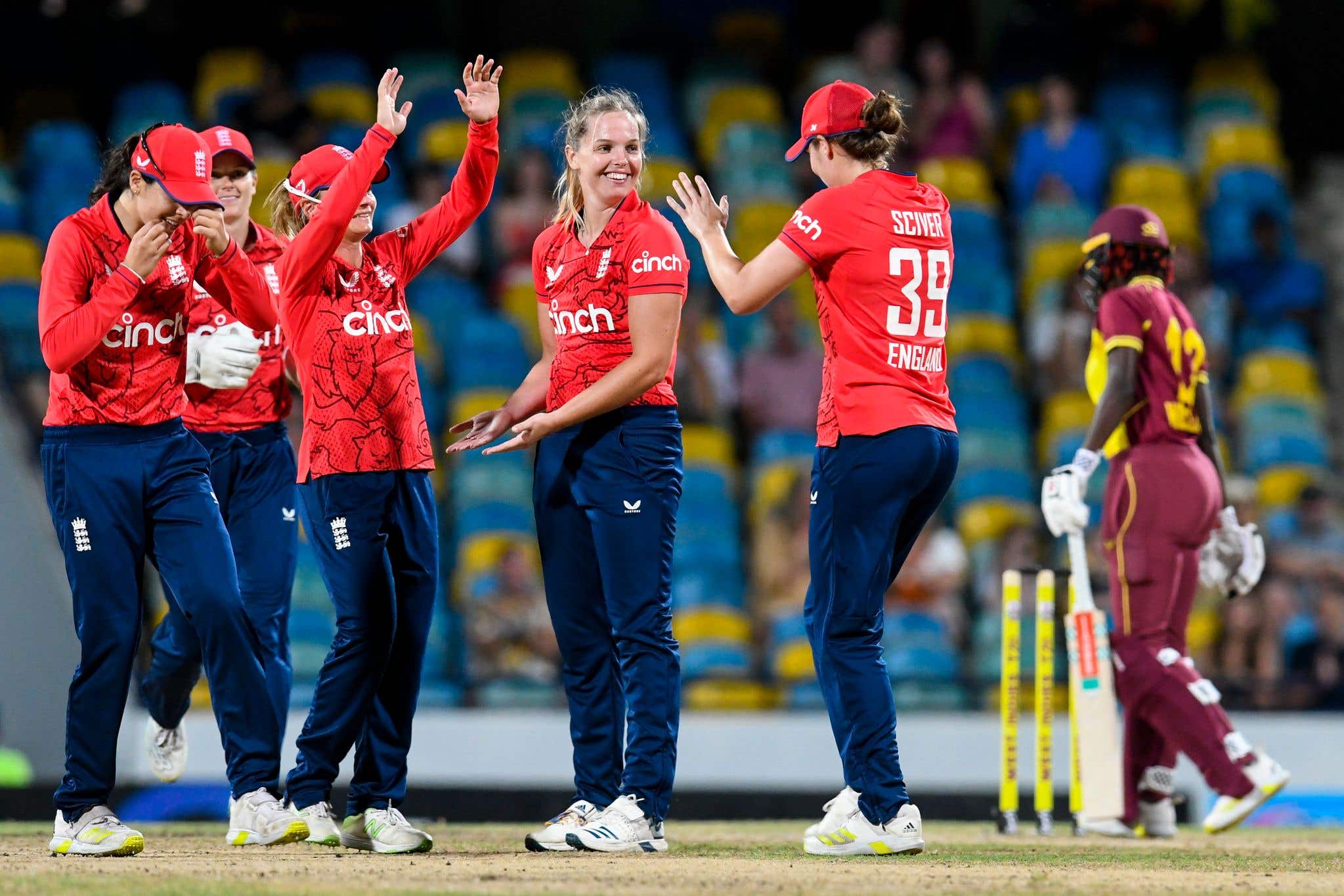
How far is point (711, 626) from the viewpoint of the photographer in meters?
10.5

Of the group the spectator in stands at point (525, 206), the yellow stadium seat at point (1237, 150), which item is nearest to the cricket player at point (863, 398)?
the spectator in stands at point (525, 206)

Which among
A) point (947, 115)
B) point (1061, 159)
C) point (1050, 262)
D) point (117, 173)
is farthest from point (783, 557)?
point (117, 173)

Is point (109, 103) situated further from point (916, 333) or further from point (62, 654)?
point (916, 333)

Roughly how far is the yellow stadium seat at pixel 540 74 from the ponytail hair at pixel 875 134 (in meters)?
8.31

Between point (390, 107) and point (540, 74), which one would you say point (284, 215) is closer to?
point (390, 107)

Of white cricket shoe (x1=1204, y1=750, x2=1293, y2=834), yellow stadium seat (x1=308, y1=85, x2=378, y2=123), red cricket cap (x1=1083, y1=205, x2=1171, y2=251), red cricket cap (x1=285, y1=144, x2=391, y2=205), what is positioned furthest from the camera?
yellow stadium seat (x1=308, y1=85, x2=378, y2=123)

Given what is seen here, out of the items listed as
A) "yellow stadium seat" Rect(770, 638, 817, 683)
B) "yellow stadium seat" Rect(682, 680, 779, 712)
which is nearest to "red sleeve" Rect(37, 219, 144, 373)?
"yellow stadium seat" Rect(682, 680, 779, 712)

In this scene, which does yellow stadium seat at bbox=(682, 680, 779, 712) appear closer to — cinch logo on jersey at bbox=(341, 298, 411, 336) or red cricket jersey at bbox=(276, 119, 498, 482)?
red cricket jersey at bbox=(276, 119, 498, 482)

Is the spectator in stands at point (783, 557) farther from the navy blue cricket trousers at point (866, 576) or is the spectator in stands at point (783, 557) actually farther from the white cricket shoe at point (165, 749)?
the navy blue cricket trousers at point (866, 576)

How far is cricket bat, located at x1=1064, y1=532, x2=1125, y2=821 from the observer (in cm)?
682

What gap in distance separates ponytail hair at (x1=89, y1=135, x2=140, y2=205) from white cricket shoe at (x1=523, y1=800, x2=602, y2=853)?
7.87 feet

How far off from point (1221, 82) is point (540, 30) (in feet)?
18.3

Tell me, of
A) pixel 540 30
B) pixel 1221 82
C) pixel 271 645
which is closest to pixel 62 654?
pixel 271 645

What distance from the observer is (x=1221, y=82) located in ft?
46.6
